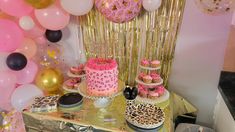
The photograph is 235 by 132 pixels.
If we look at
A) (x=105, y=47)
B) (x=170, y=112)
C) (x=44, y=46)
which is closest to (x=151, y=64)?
(x=170, y=112)

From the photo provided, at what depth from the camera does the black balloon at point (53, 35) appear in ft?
4.89

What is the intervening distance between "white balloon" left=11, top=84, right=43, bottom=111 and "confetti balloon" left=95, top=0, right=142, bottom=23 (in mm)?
731

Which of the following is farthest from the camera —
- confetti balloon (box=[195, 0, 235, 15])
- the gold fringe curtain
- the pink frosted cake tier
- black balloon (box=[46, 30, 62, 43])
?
black balloon (box=[46, 30, 62, 43])

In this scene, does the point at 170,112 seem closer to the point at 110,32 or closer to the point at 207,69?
the point at 207,69

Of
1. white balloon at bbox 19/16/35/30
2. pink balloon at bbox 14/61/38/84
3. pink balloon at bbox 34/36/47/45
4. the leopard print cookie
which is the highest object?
white balloon at bbox 19/16/35/30

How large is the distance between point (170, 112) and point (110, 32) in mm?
666

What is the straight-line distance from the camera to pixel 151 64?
1.31 metres

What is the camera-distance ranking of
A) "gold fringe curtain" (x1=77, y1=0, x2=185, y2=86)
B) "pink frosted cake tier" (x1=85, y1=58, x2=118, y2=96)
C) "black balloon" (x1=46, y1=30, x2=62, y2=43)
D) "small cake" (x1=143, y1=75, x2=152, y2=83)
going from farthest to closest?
1. "black balloon" (x1=46, y1=30, x2=62, y2=43)
2. "gold fringe curtain" (x1=77, y1=0, x2=185, y2=86)
3. "small cake" (x1=143, y1=75, x2=152, y2=83)
4. "pink frosted cake tier" (x1=85, y1=58, x2=118, y2=96)

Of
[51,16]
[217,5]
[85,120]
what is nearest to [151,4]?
[217,5]

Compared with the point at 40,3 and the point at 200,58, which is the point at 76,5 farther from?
the point at 200,58

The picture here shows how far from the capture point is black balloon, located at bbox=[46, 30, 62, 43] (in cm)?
149

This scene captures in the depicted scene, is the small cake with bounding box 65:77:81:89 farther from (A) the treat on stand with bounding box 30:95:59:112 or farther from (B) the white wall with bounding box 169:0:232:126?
(B) the white wall with bounding box 169:0:232:126

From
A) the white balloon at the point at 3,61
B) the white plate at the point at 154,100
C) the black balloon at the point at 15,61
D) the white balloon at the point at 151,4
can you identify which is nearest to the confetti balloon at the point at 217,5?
the white balloon at the point at 151,4

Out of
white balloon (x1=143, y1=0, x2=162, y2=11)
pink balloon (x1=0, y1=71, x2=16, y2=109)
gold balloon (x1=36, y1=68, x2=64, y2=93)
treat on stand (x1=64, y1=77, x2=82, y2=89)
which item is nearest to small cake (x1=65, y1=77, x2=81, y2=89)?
treat on stand (x1=64, y1=77, x2=82, y2=89)
